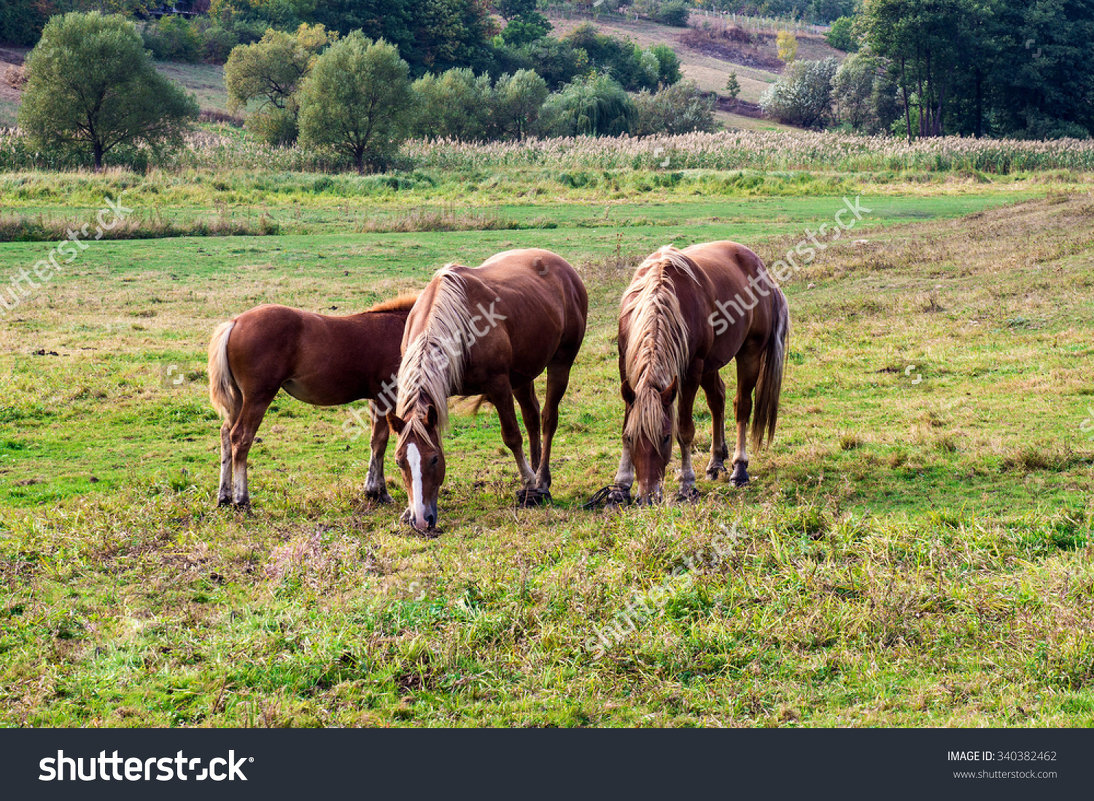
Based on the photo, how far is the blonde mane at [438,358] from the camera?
664cm

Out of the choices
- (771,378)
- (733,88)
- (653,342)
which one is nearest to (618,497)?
(653,342)

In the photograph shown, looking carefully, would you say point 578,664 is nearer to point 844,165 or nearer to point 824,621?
point 824,621

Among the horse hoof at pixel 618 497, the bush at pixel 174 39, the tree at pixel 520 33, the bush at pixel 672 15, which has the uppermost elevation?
the bush at pixel 672 15

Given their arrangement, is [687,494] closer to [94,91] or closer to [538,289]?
[538,289]

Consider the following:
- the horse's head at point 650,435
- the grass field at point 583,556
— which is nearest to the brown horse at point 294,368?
the grass field at point 583,556

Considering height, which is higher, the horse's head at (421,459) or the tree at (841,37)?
the tree at (841,37)

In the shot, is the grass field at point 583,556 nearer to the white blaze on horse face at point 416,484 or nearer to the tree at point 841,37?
the white blaze on horse face at point 416,484

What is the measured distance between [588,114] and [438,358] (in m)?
51.1

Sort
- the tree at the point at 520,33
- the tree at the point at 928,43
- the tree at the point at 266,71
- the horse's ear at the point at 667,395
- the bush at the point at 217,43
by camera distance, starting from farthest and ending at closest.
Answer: the tree at the point at 520,33, the bush at the point at 217,43, the tree at the point at 266,71, the tree at the point at 928,43, the horse's ear at the point at 667,395

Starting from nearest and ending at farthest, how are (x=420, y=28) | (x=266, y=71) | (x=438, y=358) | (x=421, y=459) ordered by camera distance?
(x=421, y=459) → (x=438, y=358) → (x=266, y=71) → (x=420, y=28)

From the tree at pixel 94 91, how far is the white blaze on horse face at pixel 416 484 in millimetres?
35706

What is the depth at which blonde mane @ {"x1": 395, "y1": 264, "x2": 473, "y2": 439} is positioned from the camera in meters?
6.64

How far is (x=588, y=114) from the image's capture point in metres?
55.1

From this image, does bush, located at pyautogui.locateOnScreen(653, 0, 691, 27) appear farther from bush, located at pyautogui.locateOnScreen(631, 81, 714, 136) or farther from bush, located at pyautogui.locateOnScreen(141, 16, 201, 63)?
bush, located at pyautogui.locateOnScreen(141, 16, 201, 63)
